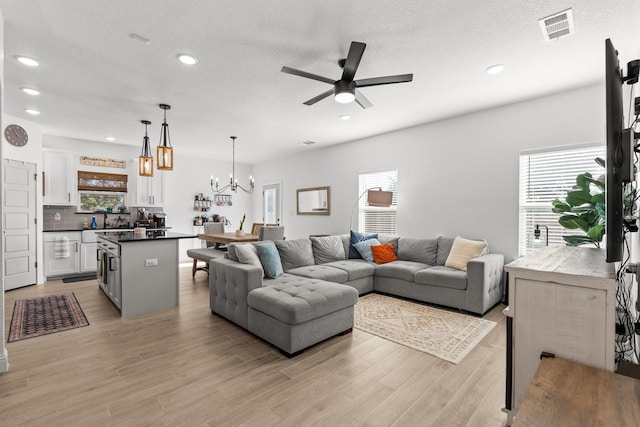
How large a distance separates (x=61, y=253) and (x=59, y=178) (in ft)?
4.92

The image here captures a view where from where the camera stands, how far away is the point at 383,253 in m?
4.84

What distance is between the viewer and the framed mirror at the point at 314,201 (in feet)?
22.4

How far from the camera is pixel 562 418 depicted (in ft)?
3.08

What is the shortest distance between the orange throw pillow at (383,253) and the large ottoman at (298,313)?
187cm

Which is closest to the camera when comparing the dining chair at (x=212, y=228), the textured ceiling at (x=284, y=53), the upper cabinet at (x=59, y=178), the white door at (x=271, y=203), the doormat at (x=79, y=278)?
the textured ceiling at (x=284, y=53)

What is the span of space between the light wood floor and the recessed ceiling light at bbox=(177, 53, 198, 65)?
9.12 feet

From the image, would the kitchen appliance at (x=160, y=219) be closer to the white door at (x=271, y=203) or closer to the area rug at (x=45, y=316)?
the white door at (x=271, y=203)

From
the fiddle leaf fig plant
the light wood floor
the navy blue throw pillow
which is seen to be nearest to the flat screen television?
the light wood floor

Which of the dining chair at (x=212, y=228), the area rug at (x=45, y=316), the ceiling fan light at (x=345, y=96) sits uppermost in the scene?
the ceiling fan light at (x=345, y=96)

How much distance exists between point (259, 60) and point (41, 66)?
2316 mm

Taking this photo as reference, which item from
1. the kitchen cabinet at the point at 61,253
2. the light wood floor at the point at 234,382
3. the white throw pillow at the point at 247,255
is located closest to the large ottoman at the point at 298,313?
the light wood floor at the point at 234,382

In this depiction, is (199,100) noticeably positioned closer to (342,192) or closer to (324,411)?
(342,192)

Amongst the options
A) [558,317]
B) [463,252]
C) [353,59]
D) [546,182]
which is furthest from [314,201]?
[558,317]

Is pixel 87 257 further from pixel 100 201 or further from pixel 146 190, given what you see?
pixel 146 190
